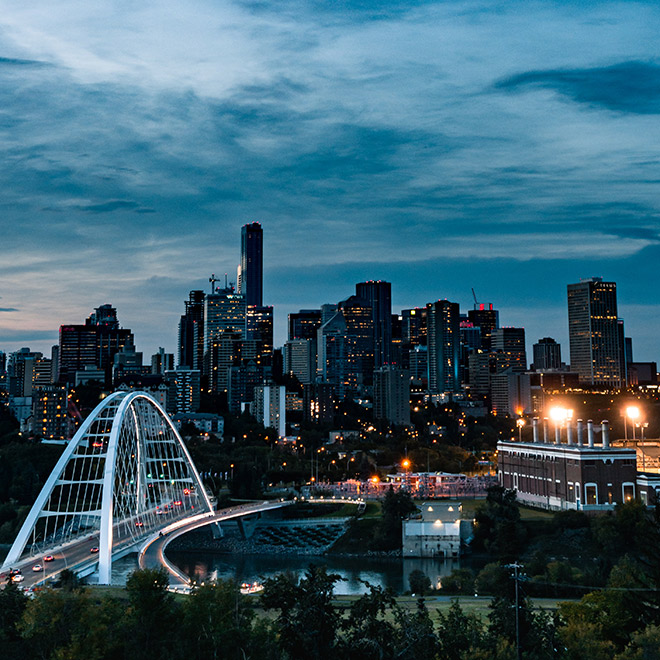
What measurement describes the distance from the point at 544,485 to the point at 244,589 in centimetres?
4861

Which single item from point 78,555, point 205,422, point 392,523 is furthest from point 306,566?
point 205,422

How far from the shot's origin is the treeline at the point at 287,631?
96.5 feet

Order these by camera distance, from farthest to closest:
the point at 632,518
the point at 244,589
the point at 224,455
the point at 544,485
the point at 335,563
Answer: the point at 224,455, the point at 544,485, the point at 335,563, the point at 632,518, the point at 244,589

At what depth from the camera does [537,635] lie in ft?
100

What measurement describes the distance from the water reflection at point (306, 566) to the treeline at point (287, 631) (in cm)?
3453

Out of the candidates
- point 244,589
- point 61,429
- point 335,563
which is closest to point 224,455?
point 335,563

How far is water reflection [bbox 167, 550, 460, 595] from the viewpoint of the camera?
2820 inches

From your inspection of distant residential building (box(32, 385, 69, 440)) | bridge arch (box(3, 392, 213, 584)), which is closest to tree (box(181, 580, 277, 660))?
bridge arch (box(3, 392, 213, 584))

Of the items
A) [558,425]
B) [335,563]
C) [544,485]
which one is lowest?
[335,563]

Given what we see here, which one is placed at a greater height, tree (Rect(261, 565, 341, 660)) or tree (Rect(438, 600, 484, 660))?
tree (Rect(261, 565, 341, 660))

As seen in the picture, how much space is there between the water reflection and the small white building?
131 centimetres

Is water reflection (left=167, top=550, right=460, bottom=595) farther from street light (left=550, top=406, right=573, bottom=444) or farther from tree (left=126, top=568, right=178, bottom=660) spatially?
tree (left=126, top=568, right=178, bottom=660)

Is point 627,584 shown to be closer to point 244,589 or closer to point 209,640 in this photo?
point 209,640

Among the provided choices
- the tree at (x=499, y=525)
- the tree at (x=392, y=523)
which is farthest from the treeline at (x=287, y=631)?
the tree at (x=392, y=523)
